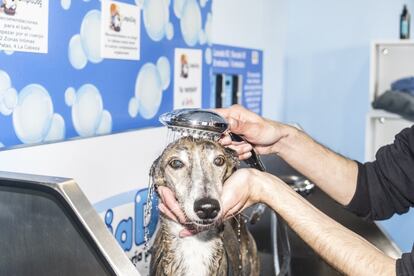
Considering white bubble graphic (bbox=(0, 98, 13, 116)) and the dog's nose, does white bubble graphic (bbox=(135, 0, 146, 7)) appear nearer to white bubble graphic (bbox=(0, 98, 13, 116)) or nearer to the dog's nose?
white bubble graphic (bbox=(0, 98, 13, 116))

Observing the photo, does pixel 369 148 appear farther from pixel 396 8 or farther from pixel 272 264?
pixel 272 264

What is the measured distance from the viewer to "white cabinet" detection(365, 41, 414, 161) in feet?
12.2

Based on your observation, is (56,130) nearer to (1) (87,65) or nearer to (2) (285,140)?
(1) (87,65)

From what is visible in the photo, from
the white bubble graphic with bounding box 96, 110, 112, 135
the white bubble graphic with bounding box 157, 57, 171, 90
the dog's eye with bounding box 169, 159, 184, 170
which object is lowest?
the dog's eye with bounding box 169, 159, 184, 170

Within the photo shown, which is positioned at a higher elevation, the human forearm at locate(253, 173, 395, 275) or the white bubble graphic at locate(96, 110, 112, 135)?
the white bubble graphic at locate(96, 110, 112, 135)

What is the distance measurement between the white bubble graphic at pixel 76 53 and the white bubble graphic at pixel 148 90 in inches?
10.1

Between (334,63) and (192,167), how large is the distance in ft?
10.4

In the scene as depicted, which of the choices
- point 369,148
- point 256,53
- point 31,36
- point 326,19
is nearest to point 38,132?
point 31,36

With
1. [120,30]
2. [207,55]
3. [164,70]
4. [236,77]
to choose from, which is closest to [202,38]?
[207,55]

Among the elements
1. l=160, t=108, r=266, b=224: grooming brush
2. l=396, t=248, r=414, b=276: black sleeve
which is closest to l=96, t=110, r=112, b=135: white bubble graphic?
l=160, t=108, r=266, b=224: grooming brush

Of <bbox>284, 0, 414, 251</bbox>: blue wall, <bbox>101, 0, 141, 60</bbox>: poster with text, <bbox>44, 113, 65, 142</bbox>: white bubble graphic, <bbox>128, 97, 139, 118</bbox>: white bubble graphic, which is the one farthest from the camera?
<bbox>284, 0, 414, 251</bbox>: blue wall

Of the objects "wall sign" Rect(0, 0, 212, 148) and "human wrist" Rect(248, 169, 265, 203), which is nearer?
"human wrist" Rect(248, 169, 265, 203)

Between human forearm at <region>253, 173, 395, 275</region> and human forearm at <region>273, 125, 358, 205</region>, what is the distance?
501 millimetres

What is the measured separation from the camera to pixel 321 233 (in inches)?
44.2
